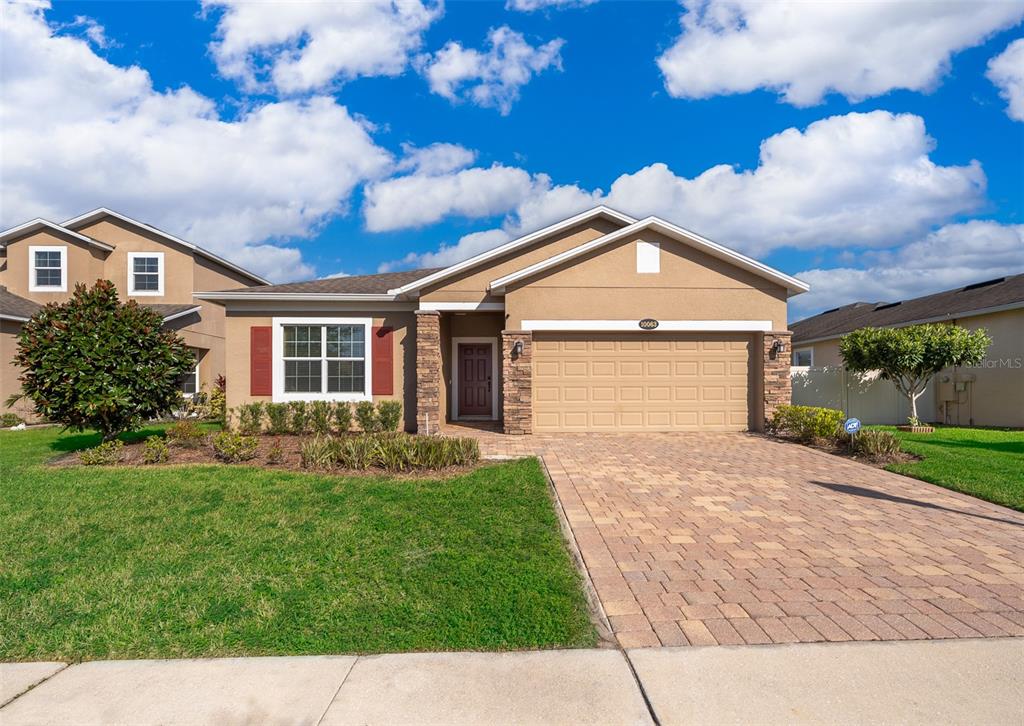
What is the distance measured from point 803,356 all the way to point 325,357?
20.5 metres

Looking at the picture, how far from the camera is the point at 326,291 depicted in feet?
47.5

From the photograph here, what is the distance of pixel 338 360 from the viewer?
14.4 m

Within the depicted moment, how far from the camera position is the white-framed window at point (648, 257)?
1330 centimetres

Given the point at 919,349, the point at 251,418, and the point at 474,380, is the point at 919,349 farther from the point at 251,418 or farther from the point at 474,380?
the point at 251,418

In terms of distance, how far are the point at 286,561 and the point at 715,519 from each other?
4.45 m

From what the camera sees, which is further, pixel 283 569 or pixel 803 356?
pixel 803 356

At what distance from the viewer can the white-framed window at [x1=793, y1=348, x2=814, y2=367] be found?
2405cm

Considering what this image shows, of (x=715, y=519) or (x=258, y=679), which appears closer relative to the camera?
(x=258, y=679)

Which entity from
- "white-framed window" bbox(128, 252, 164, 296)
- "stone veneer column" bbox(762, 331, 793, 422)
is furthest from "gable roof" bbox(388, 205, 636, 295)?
"white-framed window" bbox(128, 252, 164, 296)

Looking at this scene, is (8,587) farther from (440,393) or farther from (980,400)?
(980,400)

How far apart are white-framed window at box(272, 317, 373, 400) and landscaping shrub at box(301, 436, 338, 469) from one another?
4909mm

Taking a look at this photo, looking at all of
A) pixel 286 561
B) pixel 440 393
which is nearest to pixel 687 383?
pixel 440 393

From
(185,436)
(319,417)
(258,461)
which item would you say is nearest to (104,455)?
(185,436)

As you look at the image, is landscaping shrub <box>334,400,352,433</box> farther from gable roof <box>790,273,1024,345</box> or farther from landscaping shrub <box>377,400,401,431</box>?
gable roof <box>790,273,1024,345</box>
